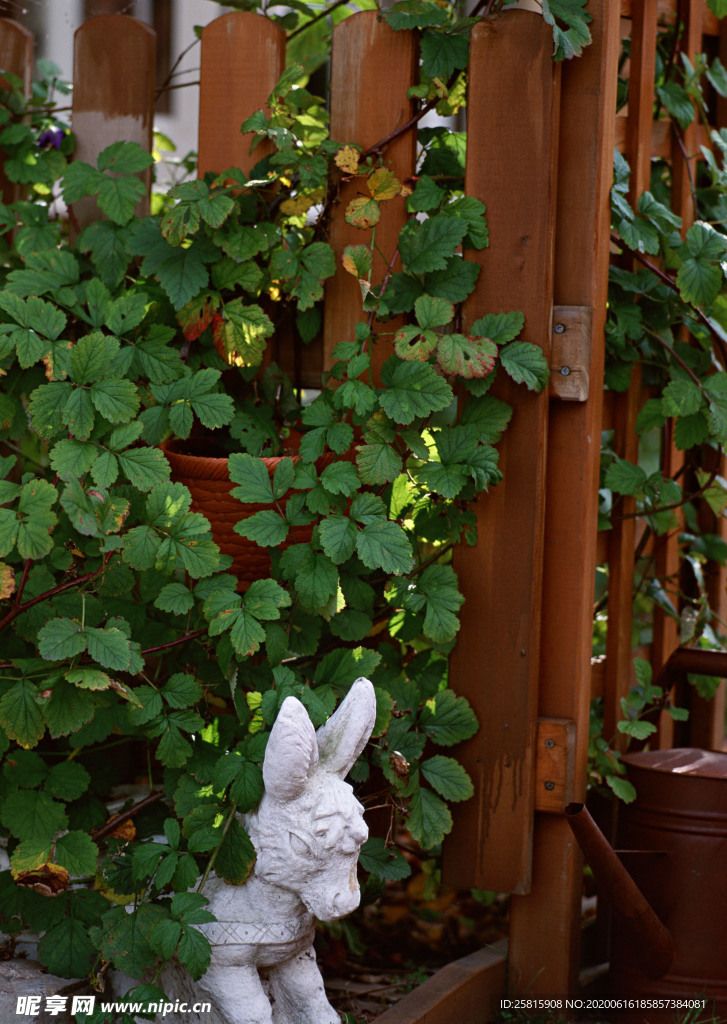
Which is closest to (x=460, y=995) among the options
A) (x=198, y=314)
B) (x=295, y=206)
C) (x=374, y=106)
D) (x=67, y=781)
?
(x=67, y=781)

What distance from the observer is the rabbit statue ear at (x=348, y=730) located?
123 cm

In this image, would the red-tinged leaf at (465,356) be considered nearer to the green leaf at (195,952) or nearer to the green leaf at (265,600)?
the green leaf at (265,600)

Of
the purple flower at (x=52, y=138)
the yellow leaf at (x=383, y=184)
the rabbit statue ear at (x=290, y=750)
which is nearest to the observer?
the rabbit statue ear at (x=290, y=750)

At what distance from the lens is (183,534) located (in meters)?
1.36

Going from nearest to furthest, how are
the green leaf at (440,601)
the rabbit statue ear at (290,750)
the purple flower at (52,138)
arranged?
the rabbit statue ear at (290,750)
the green leaf at (440,601)
the purple flower at (52,138)

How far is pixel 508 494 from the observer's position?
1.68 meters

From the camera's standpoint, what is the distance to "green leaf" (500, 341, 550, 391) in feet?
5.13

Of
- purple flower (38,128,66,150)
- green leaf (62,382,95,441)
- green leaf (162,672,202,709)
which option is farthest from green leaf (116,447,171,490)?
purple flower (38,128,66,150)

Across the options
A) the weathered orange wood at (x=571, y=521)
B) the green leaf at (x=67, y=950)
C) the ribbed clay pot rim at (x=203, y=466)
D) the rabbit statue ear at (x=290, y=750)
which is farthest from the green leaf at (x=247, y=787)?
the weathered orange wood at (x=571, y=521)

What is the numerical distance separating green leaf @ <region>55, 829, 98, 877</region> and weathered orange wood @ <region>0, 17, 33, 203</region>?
1259mm

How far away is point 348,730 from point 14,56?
1546 millimetres

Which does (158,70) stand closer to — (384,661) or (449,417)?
(449,417)

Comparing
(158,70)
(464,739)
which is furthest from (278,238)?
(158,70)

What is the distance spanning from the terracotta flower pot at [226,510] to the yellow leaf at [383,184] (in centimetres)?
47
